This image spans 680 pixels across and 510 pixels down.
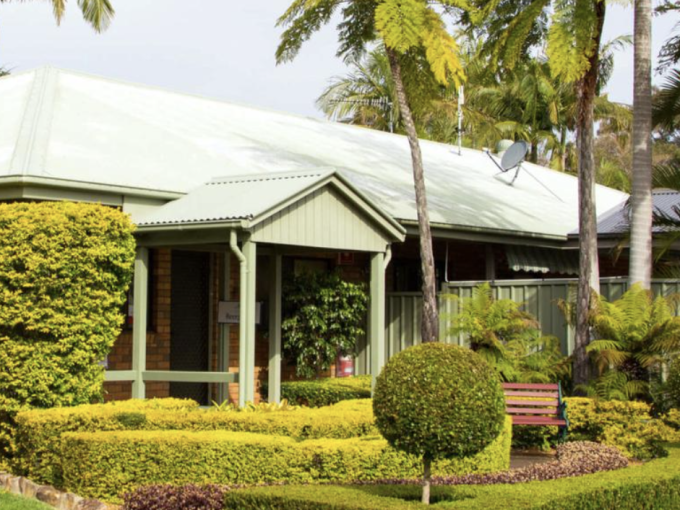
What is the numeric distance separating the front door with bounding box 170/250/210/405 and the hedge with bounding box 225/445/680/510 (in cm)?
728

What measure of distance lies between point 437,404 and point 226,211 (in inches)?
220

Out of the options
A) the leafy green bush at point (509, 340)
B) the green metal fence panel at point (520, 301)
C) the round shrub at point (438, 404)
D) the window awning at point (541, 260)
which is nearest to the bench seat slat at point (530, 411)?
the leafy green bush at point (509, 340)

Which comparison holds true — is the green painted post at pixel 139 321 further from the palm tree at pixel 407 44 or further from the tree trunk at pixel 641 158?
the tree trunk at pixel 641 158

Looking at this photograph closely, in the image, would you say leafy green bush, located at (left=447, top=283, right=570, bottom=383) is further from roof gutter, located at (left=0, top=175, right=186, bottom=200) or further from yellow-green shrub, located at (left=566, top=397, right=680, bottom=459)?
roof gutter, located at (left=0, top=175, right=186, bottom=200)

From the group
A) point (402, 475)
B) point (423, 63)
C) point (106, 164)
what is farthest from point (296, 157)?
point (402, 475)

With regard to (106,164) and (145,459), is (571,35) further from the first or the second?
(145,459)

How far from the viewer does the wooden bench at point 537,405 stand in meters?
12.7

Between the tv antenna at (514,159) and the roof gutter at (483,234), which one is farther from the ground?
the tv antenna at (514,159)

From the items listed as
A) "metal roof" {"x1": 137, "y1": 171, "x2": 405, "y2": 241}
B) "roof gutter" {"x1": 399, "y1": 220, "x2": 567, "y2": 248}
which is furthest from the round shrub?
"roof gutter" {"x1": 399, "y1": 220, "x2": 567, "y2": 248}

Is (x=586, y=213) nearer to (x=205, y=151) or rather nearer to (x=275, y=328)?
(x=275, y=328)

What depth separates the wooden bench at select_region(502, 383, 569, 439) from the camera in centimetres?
1273

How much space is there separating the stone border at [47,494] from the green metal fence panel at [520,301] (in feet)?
21.9

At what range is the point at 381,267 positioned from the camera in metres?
14.0

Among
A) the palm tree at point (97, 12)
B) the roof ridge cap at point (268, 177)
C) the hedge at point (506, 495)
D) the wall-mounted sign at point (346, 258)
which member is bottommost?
the hedge at point (506, 495)
